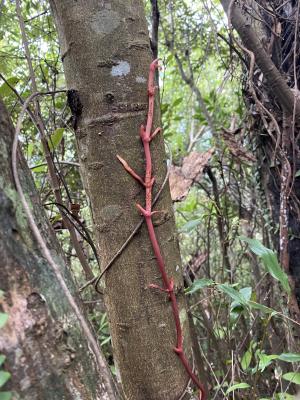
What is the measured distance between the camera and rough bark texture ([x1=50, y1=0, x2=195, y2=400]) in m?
0.73

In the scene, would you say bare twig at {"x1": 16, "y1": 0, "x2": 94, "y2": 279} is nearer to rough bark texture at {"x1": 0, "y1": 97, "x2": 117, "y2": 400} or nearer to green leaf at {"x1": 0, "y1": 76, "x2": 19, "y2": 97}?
green leaf at {"x1": 0, "y1": 76, "x2": 19, "y2": 97}

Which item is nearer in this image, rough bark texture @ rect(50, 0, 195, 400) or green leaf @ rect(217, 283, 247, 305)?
rough bark texture @ rect(50, 0, 195, 400)

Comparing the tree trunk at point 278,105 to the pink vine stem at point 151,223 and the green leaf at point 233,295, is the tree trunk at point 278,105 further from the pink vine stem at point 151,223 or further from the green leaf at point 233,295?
the pink vine stem at point 151,223

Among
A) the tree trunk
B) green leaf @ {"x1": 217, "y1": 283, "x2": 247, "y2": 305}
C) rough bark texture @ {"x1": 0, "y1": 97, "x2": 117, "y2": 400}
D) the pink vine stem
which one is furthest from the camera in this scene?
the tree trunk

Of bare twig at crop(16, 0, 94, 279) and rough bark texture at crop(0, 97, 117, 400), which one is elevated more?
bare twig at crop(16, 0, 94, 279)

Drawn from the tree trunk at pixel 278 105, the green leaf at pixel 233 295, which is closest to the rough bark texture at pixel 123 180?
the green leaf at pixel 233 295

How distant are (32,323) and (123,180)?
343 millimetres

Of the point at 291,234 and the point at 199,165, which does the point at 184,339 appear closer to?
the point at 199,165

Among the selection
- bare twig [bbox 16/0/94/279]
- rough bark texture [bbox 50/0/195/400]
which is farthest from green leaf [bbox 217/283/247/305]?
bare twig [bbox 16/0/94/279]

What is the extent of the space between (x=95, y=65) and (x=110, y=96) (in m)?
0.06

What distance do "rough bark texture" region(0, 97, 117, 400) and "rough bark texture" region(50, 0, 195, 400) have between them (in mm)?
253

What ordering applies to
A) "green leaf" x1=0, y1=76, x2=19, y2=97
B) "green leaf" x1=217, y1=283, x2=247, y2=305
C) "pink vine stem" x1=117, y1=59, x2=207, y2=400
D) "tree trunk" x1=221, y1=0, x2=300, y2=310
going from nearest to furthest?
"pink vine stem" x1=117, y1=59, x2=207, y2=400, "green leaf" x1=217, y1=283, x2=247, y2=305, "green leaf" x1=0, y1=76, x2=19, y2=97, "tree trunk" x1=221, y1=0, x2=300, y2=310

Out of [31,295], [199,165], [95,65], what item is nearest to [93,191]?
[95,65]

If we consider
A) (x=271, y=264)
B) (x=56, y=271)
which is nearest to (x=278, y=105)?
(x=271, y=264)
